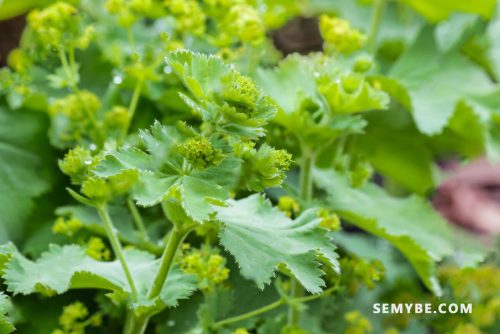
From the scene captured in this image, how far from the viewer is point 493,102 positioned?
1.16m

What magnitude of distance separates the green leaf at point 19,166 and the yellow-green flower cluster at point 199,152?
0.41 m

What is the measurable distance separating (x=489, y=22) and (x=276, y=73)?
48cm

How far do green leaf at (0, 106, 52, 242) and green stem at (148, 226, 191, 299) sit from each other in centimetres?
31

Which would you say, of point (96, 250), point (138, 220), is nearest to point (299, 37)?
point (138, 220)

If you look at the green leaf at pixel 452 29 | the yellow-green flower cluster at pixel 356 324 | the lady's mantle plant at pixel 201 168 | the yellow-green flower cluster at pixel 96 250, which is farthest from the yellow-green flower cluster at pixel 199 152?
the green leaf at pixel 452 29

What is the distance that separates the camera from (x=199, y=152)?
569 millimetres

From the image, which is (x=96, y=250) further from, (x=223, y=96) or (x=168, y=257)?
(x=223, y=96)

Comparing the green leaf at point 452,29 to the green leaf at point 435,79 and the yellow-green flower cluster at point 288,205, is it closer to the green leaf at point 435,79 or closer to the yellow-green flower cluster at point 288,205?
the green leaf at point 435,79

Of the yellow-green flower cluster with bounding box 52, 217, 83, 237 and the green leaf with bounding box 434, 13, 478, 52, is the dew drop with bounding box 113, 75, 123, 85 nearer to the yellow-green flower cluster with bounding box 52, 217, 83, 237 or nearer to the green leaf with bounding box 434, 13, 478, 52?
the yellow-green flower cluster with bounding box 52, 217, 83, 237

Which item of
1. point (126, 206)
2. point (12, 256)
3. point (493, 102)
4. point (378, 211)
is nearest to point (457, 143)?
point (493, 102)

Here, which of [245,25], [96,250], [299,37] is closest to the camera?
[96,250]

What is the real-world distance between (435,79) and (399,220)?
0.28 m

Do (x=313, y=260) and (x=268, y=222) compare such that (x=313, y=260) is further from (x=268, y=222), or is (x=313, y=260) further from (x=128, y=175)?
(x=128, y=175)

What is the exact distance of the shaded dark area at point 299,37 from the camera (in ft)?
5.24
